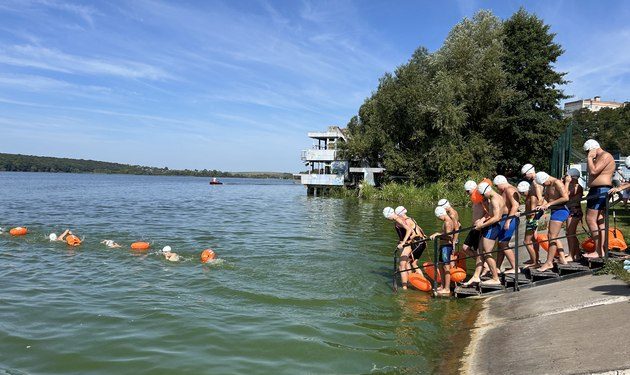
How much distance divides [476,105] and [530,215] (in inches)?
1562

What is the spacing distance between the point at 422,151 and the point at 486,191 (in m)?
39.9

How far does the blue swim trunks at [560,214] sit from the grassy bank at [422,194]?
3058 centimetres

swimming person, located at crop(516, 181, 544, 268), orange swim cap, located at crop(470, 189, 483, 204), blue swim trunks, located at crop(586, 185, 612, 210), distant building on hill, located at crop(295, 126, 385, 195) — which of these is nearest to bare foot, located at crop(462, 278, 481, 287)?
swimming person, located at crop(516, 181, 544, 268)

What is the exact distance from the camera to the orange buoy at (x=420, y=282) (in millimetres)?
10623

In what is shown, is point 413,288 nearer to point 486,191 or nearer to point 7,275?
point 486,191

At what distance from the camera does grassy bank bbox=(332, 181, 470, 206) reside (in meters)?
40.7

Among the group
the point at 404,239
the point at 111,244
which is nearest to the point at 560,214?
the point at 404,239

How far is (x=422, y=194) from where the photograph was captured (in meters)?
43.0

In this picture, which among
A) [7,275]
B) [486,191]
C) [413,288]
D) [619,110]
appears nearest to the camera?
[486,191]

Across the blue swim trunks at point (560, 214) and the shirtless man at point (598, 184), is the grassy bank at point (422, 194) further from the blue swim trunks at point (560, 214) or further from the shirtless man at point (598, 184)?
the shirtless man at point (598, 184)

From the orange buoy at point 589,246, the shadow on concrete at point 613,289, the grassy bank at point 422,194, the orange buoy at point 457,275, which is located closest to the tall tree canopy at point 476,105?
the grassy bank at point 422,194

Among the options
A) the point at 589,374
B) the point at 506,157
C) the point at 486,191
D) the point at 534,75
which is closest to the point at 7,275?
the point at 486,191

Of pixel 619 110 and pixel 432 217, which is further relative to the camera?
pixel 619 110

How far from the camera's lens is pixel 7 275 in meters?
12.1
